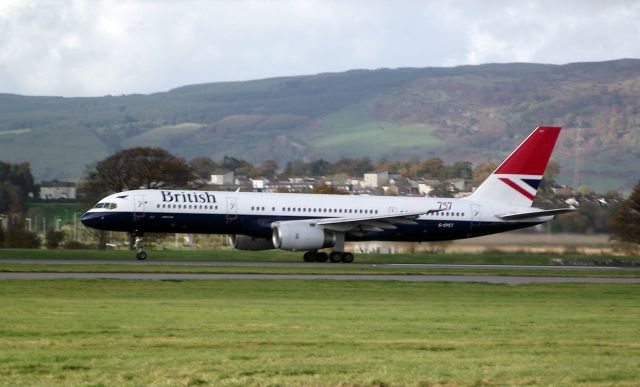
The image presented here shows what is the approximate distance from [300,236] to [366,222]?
3.37m

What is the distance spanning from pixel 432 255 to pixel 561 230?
22.1 feet

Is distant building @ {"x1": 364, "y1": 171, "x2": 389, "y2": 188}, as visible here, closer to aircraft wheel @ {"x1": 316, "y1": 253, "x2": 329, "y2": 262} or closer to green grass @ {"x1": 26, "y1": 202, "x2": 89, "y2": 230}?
green grass @ {"x1": 26, "y1": 202, "x2": 89, "y2": 230}

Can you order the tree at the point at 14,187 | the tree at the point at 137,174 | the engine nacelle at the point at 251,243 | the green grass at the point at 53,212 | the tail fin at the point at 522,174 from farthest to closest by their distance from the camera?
the tree at the point at 14,187
the green grass at the point at 53,212
the tree at the point at 137,174
the tail fin at the point at 522,174
the engine nacelle at the point at 251,243

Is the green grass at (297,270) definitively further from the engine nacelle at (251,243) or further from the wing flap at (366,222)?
the engine nacelle at (251,243)

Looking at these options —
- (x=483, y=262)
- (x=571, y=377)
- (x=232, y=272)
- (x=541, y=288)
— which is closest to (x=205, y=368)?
(x=571, y=377)

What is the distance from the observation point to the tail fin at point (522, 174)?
6300 centimetres

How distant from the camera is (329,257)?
5828 cm

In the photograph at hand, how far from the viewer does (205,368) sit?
18.5m

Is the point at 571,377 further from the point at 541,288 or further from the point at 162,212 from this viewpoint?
the point at 162,212

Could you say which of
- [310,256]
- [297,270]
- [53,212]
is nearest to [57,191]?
[53,212]

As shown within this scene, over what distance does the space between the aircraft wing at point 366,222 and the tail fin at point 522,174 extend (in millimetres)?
5486

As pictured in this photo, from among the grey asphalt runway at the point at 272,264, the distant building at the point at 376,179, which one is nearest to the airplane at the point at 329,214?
the grey asphalt runway at the point at 272,264

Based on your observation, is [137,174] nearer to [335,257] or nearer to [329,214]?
[329,214]

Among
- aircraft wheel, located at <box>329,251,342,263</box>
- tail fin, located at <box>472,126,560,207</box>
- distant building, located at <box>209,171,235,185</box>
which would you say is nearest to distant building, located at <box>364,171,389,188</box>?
distant building, located at <box>209,171,235,185</box>
